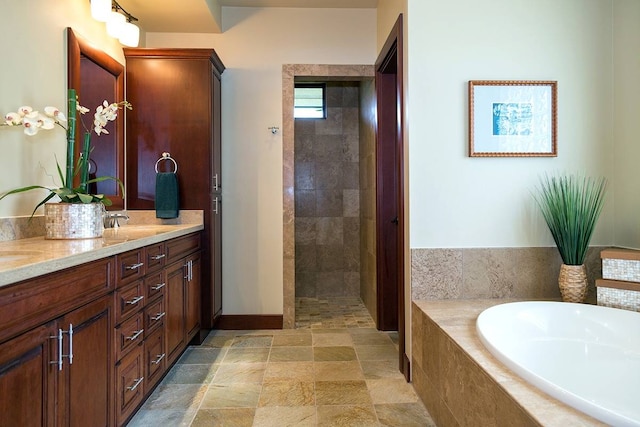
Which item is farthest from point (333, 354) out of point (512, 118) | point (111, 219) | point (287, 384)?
point (512, 118)

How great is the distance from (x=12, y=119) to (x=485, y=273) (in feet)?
8.00

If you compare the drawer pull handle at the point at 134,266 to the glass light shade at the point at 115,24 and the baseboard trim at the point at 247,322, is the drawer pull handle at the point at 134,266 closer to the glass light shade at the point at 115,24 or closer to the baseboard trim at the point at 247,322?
the baseboard trim at the point at 247,322

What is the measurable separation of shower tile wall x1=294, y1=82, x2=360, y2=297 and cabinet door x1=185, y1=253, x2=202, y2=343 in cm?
196

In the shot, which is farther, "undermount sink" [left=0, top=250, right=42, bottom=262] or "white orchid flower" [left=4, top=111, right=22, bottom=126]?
"white orchid flower" [left=4, top=111, right=22, bottom=126]

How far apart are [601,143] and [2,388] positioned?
287cm

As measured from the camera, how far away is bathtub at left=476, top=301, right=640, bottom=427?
59.3 inches

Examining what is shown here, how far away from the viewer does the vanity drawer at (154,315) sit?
1.91 metres

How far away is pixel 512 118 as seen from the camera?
215 cm

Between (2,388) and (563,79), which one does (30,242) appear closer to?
(2,388)

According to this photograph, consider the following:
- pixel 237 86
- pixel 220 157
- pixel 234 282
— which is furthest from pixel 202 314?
pixel 237 86

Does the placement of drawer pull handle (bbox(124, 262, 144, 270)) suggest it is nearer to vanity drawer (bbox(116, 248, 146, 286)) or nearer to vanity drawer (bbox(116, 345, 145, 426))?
vanity drawer (bbox(116, 248, 146, 286))

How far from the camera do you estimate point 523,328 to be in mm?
1750

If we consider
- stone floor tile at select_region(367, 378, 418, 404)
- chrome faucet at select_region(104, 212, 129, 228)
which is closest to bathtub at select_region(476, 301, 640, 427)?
stone floor tile at select_region(367, 378, 418, 404)

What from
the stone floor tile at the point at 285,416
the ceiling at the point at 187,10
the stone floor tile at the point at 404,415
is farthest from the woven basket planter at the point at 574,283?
the ceiling at the point at 187,10
